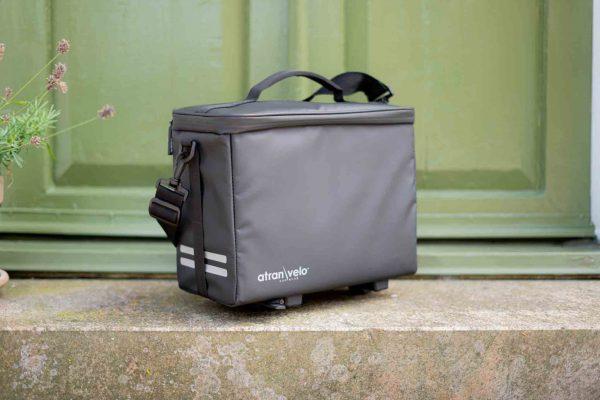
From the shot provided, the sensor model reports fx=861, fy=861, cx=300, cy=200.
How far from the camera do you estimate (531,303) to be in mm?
2051

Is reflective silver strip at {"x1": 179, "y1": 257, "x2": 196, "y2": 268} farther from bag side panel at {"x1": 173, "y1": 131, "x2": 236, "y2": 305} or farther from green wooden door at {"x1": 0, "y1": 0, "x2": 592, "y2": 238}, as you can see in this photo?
green wooden door at {"x1": 0, "y1": 0, "x2": 592, "y2": 238}

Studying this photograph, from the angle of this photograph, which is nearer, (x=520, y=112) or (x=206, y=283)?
(x=206, y=283)

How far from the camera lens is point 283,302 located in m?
1.89

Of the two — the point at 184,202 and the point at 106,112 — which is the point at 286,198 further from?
the point at 106,112

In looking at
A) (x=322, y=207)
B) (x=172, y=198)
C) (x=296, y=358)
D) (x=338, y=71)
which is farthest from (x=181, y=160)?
(x=338, y=71)

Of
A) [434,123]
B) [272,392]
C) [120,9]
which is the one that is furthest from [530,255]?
[120,9]

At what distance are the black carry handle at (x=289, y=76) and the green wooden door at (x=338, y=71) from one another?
0.67 ft

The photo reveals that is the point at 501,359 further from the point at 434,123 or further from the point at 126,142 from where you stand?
the point at 126,142

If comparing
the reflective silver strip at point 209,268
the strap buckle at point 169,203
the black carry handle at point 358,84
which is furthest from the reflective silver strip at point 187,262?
the black carry handle at point 358,84

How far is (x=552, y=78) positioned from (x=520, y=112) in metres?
0.12

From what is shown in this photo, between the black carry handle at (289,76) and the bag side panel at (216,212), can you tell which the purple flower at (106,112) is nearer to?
the bag side panel at (216,212)

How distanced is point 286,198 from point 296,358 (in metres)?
0.34

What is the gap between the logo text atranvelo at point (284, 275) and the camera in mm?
1821

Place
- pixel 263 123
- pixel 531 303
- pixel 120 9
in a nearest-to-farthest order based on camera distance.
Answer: pixel 263 123 < pixel 531 303 < pixel 120 9
